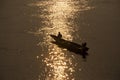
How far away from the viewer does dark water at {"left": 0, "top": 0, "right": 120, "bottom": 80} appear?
48.4 meters

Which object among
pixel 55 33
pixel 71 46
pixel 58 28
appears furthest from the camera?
pixel 58 28

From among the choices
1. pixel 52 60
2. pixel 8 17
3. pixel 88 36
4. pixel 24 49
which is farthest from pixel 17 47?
pixel 8 17

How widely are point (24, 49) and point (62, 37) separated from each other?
6.67 meters

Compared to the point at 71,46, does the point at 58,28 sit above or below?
above

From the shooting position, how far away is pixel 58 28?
6281 cm

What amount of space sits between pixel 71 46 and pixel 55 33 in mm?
7765

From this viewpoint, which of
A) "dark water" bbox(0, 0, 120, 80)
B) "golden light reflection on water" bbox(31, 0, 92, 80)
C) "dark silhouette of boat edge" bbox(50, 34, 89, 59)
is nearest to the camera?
"golden light reflection on water" bbox(31, 0, 92, 80)

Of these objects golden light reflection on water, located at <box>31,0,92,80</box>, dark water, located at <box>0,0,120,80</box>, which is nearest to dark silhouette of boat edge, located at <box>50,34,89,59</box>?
dark water, located at <box>0,0,120,80</box>

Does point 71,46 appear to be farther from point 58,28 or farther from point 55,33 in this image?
point 58,28

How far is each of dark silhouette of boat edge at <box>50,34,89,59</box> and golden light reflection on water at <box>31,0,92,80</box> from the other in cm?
80

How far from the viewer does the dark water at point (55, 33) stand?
4844cm

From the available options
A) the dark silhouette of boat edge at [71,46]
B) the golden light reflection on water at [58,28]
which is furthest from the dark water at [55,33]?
the dark silhouette of boat edge at [71,46]

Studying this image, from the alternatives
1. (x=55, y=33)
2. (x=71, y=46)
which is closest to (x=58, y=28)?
(x=55, y=33)

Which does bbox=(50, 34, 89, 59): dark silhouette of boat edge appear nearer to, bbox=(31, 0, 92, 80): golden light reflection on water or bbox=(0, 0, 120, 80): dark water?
bbox=(0, 0, 120, 80): dark water
